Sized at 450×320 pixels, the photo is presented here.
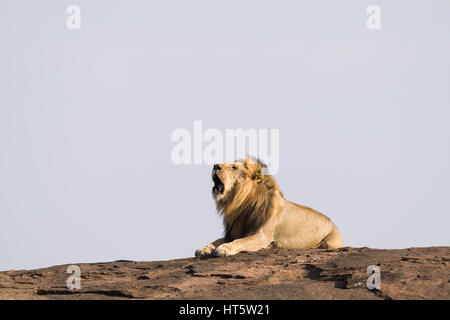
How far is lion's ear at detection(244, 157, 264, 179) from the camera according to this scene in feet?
40.9

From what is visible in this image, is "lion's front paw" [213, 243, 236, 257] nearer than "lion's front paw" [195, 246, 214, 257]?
Yes

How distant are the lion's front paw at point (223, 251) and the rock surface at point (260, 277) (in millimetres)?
239

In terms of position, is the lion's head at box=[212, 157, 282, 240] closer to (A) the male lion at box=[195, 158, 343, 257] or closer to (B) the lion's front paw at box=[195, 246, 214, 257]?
(A) the male lion at box=[195, 158, 343, 257]

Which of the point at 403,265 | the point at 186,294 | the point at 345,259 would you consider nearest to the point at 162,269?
the point at 186,294

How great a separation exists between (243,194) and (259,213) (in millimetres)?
410

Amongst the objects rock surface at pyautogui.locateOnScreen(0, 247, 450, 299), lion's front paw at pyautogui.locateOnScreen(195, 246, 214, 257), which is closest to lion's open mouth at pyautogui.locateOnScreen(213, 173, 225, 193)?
lion's front paw at pyautogui.locateOnScreen(195, 246, 214, 257)

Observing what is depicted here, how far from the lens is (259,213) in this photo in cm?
1246

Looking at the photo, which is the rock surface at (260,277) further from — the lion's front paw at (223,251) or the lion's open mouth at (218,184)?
the lion's open mouth at (218,184)

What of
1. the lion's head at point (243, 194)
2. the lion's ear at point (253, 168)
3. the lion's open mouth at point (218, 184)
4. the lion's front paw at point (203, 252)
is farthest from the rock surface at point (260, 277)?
the lion's ear at point (253, 168)

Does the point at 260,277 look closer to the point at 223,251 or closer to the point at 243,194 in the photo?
the point at 223,251

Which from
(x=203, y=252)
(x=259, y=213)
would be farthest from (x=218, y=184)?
(x=203, y=252)

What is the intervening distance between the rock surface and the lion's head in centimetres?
111
